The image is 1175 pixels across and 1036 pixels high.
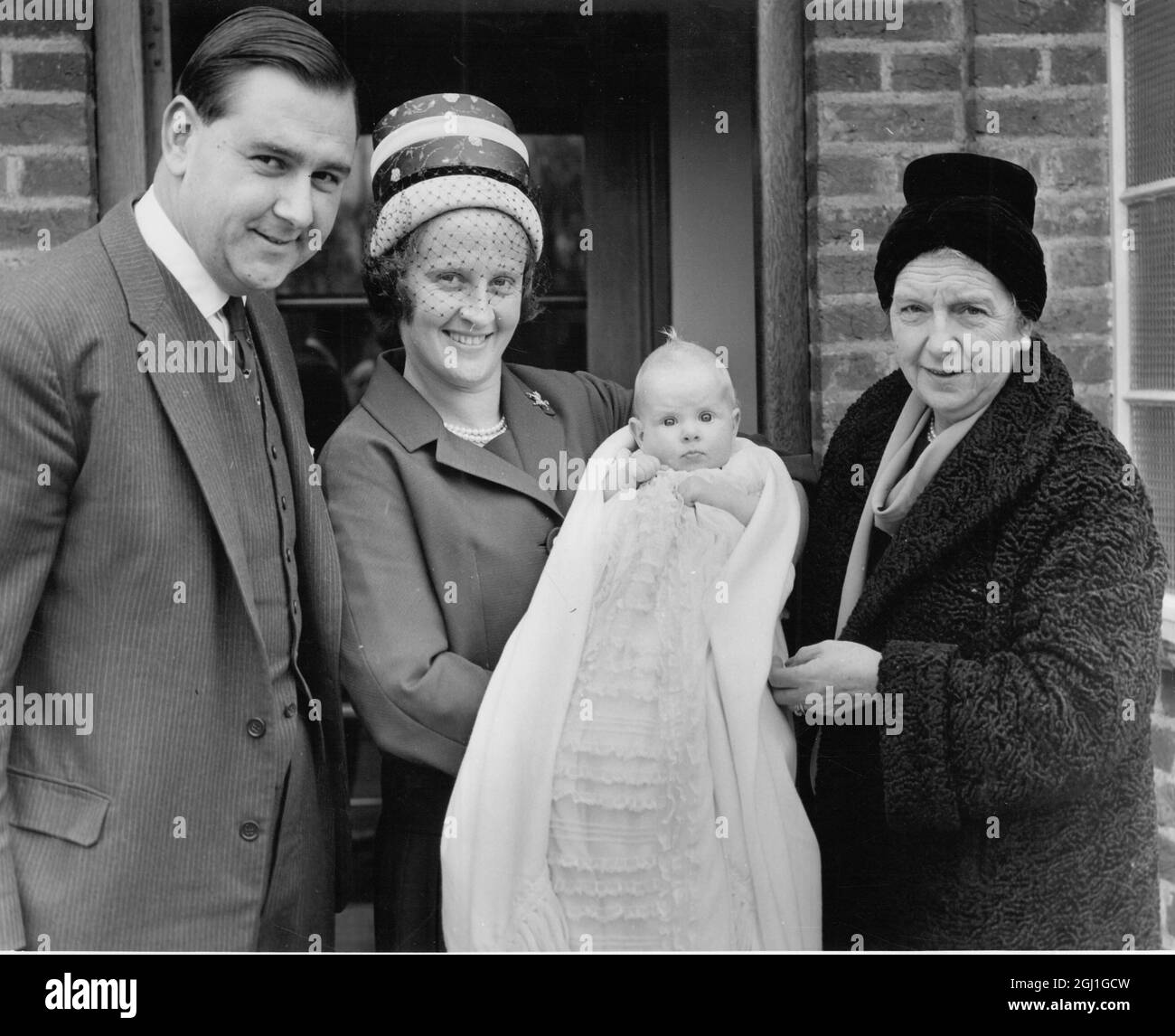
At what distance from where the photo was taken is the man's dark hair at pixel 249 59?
205cm

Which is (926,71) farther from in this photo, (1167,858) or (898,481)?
(1167,858)

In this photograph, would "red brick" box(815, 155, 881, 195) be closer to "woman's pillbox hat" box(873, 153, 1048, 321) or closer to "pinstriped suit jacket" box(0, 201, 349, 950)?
"woman's pillbox hat" box(873, 153, 1048, 321)

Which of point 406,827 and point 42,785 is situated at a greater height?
point 42,785

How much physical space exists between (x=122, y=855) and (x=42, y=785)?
0.56ft

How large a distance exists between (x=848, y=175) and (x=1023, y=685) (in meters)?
1.26

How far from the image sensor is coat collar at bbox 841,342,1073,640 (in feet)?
6.96

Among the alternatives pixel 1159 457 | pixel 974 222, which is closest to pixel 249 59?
pixel 974 222

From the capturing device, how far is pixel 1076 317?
111 inches

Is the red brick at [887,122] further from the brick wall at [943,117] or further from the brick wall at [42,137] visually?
the brick wall at [42,137]

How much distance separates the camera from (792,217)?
9.18 feet

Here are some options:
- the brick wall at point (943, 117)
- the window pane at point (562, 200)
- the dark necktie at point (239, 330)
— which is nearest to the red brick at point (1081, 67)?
the brick wall at point (943, 117)
